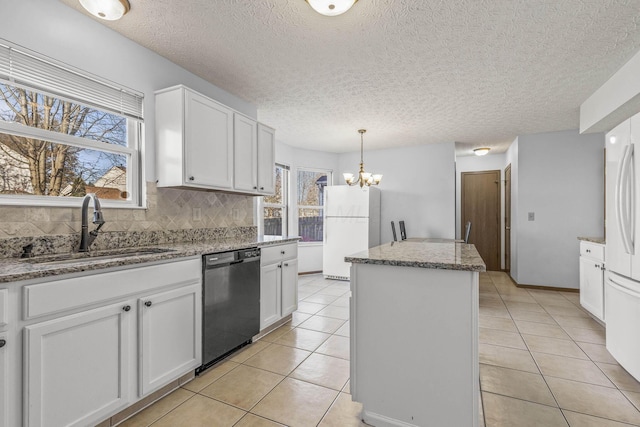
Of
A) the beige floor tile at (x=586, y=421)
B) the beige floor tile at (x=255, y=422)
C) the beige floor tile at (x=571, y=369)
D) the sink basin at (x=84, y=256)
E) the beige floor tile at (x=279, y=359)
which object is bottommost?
the beige floor tile at (x=279, y=359)

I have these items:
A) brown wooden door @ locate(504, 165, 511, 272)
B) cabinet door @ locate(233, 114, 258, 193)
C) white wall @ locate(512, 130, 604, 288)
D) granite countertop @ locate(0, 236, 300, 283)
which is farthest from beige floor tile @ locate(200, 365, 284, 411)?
brown wooden door @ locate(504, 165, 511, 272)

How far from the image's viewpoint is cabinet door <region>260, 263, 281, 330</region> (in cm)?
282

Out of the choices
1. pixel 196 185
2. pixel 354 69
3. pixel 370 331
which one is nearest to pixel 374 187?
pixel 354 69

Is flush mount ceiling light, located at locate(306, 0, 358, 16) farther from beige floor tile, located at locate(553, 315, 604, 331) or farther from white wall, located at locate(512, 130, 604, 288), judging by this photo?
white wall, located at locate(512, 130, 604, 288)

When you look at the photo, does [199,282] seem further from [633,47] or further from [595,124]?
[595,124]

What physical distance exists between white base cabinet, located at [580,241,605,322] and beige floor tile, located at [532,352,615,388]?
104 centimetres

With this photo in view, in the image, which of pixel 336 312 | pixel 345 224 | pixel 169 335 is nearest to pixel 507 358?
pixel 336 312

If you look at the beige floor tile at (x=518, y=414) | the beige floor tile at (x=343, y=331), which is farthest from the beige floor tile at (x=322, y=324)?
the beige floor tile at (x=518, y=414)

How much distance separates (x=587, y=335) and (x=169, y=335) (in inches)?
145

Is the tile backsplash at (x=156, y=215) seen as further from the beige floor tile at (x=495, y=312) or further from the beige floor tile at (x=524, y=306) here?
the beige floor tile at (x=524, y=306)

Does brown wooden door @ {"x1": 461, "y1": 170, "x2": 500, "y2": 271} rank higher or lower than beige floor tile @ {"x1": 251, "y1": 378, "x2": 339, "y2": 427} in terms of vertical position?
higher

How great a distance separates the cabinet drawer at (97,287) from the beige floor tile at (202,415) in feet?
2.41

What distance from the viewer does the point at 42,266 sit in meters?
1.39

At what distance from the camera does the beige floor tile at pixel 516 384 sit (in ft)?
6.41
